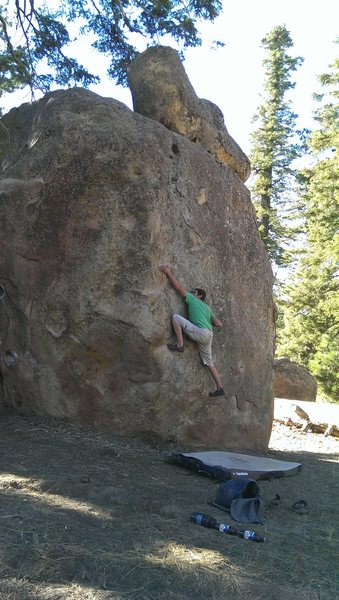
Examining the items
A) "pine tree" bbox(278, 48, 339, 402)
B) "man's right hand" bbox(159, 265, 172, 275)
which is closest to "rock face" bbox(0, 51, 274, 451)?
"man's right hand" bbox(159, 265, 172, 275)

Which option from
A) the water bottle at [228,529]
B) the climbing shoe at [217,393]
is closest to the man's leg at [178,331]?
the climbing shoe at [217,393]

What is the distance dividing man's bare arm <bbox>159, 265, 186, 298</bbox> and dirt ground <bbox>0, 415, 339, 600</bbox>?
1987 millimetres

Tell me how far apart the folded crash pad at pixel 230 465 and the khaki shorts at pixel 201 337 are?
121 centimetres

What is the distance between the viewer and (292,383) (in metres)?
17.8

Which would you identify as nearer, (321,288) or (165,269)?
(165,269)

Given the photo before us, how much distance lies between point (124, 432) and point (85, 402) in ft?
1.97

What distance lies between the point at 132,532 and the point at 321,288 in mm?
21246

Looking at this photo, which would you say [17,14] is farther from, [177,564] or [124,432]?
[177,564]

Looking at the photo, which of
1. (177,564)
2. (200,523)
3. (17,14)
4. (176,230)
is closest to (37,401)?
(176,230)

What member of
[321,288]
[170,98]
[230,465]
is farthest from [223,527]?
[321,288]

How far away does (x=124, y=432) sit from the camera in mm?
7039

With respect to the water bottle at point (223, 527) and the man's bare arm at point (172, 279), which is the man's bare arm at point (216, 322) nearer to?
the man's bare arm at point (172, 279)

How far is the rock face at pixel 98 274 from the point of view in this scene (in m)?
6.98

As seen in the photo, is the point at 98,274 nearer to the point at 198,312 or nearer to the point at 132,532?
the point at 198,312
